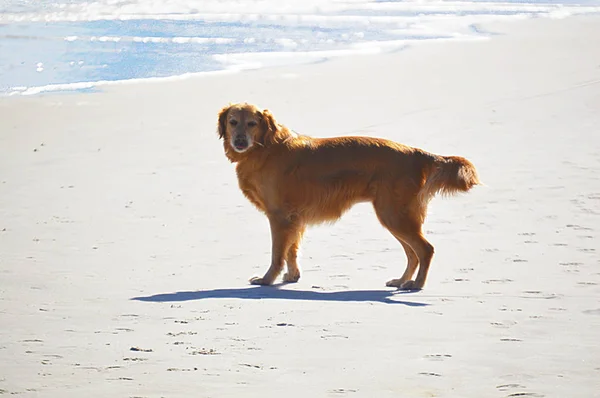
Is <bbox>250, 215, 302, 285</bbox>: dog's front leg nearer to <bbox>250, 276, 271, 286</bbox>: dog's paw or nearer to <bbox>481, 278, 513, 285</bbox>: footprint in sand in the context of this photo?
<bbox>250, 276, 271, 286</bbox>: dog's paw

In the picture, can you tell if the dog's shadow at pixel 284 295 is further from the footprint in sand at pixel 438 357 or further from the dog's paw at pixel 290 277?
the footprint in sand at pixel 438 357

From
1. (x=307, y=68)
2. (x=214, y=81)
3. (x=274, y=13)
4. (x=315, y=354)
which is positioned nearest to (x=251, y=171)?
(x=315, y=354)

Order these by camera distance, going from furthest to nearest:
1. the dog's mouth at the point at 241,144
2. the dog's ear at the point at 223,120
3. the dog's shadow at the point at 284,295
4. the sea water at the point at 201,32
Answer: the sea water at the point at 201,32
the dog's ear at the point at 223,120
the dog's mouth at the point at 241,144
the dog's shadow at the point at 284,295

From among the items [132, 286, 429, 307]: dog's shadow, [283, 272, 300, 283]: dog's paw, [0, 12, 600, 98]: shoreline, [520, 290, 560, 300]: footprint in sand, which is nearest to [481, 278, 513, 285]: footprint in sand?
[520, 290, 560, 300]: footprint in sand

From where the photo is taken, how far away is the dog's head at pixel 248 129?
7.67 metres

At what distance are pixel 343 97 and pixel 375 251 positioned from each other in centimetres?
768

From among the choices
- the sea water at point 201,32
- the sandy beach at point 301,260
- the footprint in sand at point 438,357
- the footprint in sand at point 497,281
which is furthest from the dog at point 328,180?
the sea water at point 201,32

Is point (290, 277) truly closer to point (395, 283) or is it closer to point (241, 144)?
point (395, 283)

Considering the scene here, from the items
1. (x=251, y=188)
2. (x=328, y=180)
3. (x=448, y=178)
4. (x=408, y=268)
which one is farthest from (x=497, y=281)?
(x=251, y=188)

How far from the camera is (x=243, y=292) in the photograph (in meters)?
7.11

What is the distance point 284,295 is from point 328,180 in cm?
101

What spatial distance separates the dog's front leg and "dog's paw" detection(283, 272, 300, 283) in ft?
0.42

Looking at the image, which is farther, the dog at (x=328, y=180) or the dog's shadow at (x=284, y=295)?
the dog at (x=328, y=180)

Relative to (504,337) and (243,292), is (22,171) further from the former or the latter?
(504,337)
